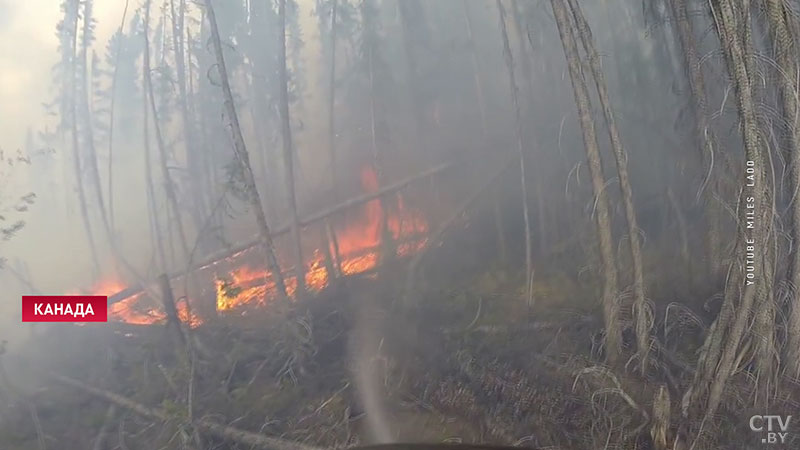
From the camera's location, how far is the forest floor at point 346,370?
5641mm

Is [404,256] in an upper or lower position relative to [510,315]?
upper

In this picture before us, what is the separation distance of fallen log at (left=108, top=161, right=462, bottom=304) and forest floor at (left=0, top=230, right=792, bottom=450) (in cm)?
45

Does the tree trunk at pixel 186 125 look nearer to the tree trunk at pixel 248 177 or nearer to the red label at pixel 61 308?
the tree trunk at pixel 248 177

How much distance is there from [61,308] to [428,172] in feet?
14.9

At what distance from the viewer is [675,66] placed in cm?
714

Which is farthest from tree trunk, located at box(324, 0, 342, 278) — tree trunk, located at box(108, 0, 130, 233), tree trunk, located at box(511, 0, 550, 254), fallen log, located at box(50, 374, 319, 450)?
tree trunk, located at box(108, 0, 130, 233)

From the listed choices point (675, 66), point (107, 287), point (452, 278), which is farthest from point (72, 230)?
point (675, 66)

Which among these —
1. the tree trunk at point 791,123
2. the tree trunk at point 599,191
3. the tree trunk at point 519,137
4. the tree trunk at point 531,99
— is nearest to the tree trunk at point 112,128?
the tree trunk at point 519,137

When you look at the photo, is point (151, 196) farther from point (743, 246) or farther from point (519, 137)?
point (743, 246)

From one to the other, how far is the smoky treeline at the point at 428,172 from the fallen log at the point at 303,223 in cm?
3

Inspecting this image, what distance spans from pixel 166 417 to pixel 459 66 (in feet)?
19.0

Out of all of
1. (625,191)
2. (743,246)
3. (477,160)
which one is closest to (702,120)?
(625,191)

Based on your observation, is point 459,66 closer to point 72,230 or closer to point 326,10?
point 326,10

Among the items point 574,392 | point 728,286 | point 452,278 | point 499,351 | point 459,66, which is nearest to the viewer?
point 728,286
